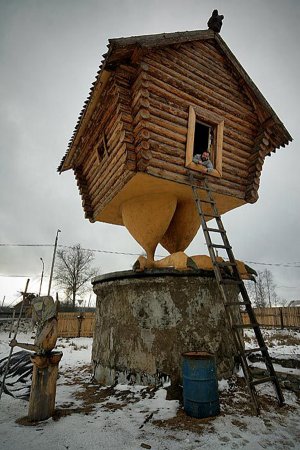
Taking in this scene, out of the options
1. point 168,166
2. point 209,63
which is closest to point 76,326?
point 168,166

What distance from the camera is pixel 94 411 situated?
4395mm

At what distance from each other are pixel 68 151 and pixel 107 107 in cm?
256

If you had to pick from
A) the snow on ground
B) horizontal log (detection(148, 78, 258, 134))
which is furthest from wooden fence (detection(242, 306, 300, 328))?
horizontal log (detection(148, 78, 258, 134))

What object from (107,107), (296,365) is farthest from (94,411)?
(107,107)

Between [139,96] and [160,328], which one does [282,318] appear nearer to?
[160,328]

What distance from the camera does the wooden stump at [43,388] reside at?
3977 mm

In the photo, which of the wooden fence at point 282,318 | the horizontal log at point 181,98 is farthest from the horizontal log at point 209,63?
the wooden fence at point 282,318

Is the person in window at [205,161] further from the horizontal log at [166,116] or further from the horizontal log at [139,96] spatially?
the horizontal log at [139,96]

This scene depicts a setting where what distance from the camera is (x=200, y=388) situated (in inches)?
163

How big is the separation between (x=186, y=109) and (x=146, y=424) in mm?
6697

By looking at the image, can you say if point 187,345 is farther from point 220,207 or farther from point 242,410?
point 220,207

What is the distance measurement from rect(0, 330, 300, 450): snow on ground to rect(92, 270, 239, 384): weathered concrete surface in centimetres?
43

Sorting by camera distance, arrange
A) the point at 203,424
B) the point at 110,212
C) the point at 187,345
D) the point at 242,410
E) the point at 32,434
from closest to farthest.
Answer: the point at 32,434 < the point at 203,424 < the point at 242,410 < the point at 187,345 < the point at 110,212

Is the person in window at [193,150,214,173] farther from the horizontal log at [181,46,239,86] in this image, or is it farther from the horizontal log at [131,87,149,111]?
the horizontal log at [181,46,239,86]
